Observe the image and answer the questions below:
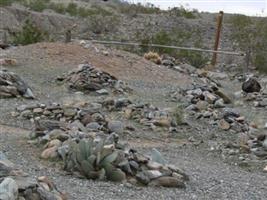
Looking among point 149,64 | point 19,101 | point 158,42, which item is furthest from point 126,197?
point 158,42

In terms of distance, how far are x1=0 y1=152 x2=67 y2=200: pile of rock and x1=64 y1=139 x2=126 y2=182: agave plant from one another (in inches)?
28.4

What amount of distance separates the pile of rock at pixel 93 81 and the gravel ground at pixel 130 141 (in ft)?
0.85

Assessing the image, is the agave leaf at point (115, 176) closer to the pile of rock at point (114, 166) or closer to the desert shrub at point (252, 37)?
the pile of rock at point (114, 166)

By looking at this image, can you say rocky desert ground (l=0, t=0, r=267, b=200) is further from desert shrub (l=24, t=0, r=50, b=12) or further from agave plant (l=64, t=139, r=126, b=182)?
desert shrub (l=24, t=0, r=50, b=12)

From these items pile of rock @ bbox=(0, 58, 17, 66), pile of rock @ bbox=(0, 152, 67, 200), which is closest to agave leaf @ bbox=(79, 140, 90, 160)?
pile of rock @ bbox=(0, 152, 67, 200)

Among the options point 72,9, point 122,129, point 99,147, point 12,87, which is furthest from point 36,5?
point 99,147

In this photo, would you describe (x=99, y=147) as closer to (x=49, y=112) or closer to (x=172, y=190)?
(x=172, y=190)

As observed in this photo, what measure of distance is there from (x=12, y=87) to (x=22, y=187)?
623 centimetres

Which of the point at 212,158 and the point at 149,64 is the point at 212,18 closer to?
the point at 149,64

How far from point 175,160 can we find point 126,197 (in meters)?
2.05

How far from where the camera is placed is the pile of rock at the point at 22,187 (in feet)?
14.5

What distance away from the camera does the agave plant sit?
5.90 meters

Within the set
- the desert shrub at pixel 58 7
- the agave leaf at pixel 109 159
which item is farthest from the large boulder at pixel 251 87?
the desert shrub at pixel 58 7

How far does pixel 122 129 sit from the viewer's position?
8695 mm
